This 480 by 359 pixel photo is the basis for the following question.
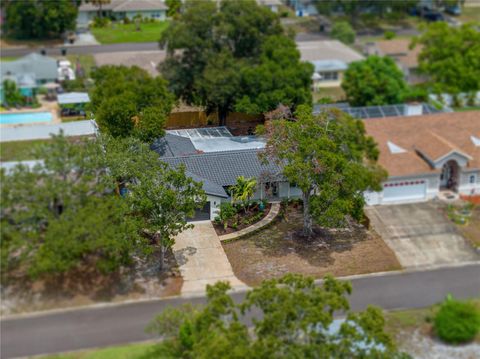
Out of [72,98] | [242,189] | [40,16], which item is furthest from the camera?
[40,16]

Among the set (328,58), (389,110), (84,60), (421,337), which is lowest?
(421,337)

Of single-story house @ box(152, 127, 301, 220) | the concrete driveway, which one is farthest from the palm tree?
the concrete driveway

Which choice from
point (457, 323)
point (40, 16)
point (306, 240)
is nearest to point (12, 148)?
point (306, 240)

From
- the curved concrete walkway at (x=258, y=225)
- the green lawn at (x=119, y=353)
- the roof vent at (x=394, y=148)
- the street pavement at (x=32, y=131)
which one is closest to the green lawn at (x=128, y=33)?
the street pavement at (x=32, y=131)

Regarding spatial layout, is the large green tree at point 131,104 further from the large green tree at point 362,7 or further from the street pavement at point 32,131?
the large green tree at point 362,7

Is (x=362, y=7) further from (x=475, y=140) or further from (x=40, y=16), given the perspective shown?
(x=475, y=140)
